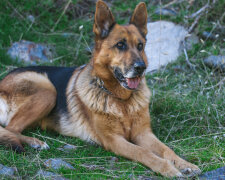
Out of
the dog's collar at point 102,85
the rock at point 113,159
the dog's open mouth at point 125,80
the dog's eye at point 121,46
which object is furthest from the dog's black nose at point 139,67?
the rock at point 113,159

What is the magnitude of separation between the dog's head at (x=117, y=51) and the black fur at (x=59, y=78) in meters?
0.80

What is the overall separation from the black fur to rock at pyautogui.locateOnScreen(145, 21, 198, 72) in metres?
2.28

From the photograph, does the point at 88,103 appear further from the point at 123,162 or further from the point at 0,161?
the point at 0,161

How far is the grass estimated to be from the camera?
362cm

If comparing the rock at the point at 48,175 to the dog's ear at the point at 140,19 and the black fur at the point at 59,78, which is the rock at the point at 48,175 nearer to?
the black fur at the point at 59,78

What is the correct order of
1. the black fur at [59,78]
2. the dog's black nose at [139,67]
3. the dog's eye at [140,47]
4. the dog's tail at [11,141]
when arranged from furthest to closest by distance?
1. the black fur at [59,78]
2. the dog's eye at [140,47]
3. the dog's black nose at [139,67]
4. the dog's tail at [11,141]

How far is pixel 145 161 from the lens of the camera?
3.70m

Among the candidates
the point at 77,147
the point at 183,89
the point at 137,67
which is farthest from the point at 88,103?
the point at 183,89

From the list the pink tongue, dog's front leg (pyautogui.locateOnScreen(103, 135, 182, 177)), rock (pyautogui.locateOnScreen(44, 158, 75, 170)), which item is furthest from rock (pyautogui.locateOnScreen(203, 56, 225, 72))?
rock (pyautogui.locateOnScreen(44, 158, 75, 170))

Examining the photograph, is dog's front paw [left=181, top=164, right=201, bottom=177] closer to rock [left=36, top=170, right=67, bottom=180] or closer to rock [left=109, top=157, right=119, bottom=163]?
rock [left=109, top=157, right=119, bottom=163]

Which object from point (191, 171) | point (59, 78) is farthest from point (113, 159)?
point (59, 78)

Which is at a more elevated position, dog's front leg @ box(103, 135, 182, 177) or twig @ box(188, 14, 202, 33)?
twig @ box(188, 14, 202, 33)

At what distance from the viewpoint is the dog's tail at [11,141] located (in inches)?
149

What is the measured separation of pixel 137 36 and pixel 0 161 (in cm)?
229
